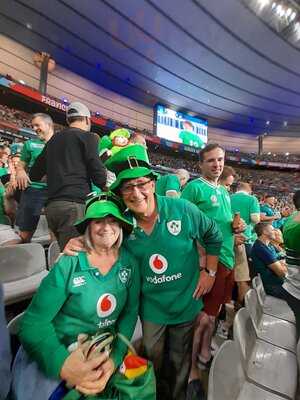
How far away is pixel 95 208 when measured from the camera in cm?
107

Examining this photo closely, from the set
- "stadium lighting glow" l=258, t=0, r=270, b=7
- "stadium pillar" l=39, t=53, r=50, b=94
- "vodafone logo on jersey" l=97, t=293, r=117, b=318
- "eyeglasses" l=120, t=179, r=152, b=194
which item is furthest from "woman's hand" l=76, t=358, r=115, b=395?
"stadium lighting glow" l=258, t=0, r=270, b=7

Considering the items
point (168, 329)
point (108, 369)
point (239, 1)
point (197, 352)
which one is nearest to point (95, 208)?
point (108, 369)

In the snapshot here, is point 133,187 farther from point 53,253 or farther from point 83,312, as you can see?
point 53,253

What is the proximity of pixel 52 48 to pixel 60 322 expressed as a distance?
11.4m

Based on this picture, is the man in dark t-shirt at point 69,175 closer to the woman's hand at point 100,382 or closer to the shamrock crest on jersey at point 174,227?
the shamrock crest on jersey at point 174,227

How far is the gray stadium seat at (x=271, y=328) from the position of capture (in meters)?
1.46

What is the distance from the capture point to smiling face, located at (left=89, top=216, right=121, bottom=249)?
108 cm

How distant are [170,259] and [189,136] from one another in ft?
47.9

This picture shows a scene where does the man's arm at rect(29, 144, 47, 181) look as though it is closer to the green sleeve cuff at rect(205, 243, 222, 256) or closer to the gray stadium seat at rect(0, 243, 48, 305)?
the gray stadium seat at rect(0, 243, 48, 305)

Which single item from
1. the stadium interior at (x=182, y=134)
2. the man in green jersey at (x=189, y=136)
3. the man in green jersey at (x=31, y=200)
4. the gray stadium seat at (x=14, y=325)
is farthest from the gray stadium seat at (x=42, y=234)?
the man in green jersey at (x=189, y=136)

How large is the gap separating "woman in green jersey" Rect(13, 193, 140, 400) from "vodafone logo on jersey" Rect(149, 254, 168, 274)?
8 cm

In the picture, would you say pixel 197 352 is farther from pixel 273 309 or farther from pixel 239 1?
pixel 239 1

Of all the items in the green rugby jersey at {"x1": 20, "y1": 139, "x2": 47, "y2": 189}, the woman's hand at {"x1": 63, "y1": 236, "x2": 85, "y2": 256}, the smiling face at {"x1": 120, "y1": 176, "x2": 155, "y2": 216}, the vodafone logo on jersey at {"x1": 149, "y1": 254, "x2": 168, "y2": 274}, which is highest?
the green rugby jersey at {"x1": 20, "y1": 139, "x2": 47, "y2": 189}

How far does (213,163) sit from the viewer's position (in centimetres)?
175
